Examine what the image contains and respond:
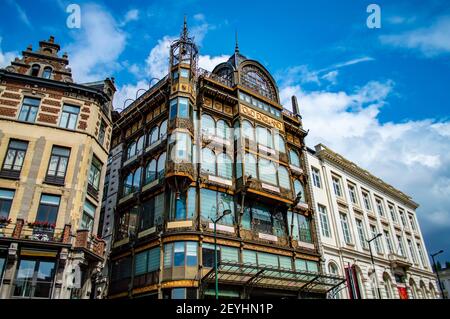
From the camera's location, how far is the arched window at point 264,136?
3125 cm

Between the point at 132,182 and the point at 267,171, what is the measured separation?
12.2 meters

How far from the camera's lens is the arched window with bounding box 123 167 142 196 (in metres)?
30.5

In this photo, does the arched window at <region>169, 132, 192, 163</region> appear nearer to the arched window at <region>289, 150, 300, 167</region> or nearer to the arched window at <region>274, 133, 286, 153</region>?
the arched window at <region>274, 133, 286, 153</region>

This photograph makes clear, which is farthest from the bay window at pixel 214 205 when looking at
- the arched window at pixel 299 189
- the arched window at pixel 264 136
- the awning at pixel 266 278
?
the arched window at pixel 299 189

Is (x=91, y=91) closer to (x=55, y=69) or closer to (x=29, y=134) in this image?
(x=55, y=69)

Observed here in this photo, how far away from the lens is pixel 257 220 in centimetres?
2847

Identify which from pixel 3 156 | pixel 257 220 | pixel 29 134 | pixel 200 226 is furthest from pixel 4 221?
pixel 257 220

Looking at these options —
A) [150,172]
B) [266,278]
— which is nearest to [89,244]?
[150,172]

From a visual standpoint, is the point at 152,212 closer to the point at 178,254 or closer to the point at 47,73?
the point at 178,254

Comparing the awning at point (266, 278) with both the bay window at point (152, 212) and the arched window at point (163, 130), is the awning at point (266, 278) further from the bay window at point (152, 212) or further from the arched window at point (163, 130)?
the arched window at point (163, 130)

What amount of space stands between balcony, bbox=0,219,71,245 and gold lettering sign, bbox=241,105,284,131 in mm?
17996
